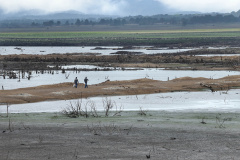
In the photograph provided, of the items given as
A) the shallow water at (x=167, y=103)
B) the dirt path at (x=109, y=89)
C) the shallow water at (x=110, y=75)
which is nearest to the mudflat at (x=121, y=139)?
the shallow water at (x=167, y=103)

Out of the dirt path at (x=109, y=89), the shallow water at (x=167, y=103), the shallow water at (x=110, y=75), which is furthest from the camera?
the shallow water at (x=110, y=75)

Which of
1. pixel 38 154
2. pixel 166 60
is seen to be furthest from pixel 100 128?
pixel 166 60

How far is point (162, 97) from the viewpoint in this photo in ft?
102

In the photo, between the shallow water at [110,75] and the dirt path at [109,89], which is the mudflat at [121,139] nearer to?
the dirt path at [109,89]

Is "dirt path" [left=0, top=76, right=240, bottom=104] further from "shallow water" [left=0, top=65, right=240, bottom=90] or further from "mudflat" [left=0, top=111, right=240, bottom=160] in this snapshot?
"mudflat" [left=0, top=111, right=240, bottom=160]

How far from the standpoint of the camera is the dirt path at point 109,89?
29828 mm

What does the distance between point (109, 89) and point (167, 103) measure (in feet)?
21.5

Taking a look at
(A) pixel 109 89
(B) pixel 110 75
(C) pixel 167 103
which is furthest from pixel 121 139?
(B) pixel 110 75

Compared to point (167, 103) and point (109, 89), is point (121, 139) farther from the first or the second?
point (109, 89)

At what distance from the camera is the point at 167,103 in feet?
91.2

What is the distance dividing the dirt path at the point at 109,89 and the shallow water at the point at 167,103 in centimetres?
116

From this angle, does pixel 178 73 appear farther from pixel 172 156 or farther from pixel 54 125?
pixel 172 156

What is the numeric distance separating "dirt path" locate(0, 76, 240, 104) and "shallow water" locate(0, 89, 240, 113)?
3.79ft

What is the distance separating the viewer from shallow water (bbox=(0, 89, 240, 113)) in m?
24.8
